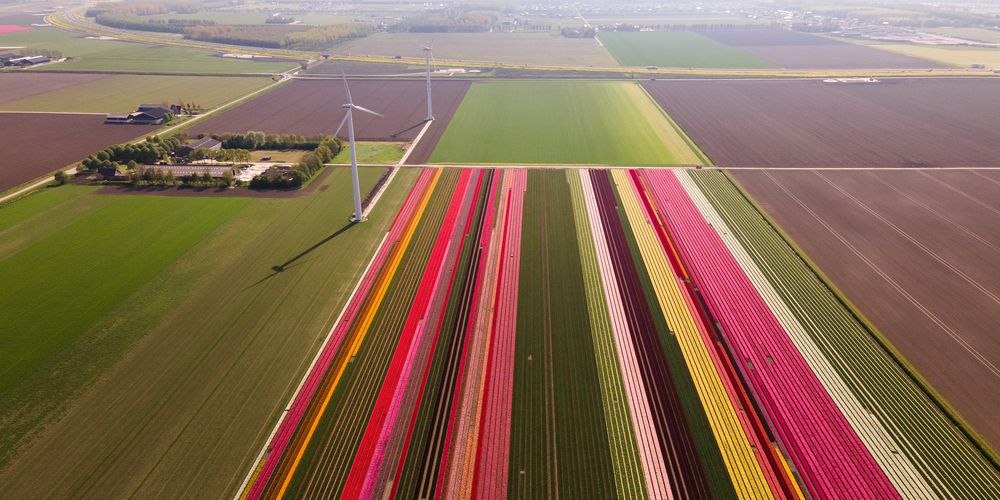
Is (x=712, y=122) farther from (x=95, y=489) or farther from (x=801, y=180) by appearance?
(x=95, y=489)

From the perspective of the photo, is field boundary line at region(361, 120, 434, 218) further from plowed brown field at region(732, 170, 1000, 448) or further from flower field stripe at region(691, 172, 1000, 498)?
plowed brown field at region(732, 170, 1000, 448)

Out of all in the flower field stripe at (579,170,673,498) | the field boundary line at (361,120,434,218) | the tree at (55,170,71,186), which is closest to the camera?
the flower field stripe at (579,170,673,498)

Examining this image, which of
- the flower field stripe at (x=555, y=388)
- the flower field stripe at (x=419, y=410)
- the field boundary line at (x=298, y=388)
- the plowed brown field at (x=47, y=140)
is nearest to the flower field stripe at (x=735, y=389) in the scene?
the flower field stripe at (x=555, y=388)

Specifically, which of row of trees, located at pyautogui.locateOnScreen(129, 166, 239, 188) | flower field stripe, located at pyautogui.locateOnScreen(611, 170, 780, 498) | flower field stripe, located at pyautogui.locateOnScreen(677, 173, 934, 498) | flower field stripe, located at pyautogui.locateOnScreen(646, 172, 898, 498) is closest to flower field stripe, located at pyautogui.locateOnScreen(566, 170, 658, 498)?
flower field stripe, located at pyautogui.locateOnScreen(611, 170, 780, 498)

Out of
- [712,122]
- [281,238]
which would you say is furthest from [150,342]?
[712,122]

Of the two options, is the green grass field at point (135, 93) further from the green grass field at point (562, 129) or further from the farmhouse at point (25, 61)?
the green grass field at point (562, 129)

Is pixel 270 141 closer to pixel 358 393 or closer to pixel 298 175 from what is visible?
pixel 298 175

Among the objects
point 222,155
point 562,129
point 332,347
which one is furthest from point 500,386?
point 562,129
